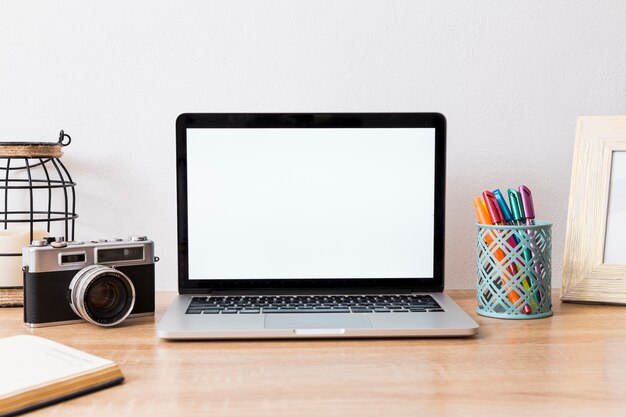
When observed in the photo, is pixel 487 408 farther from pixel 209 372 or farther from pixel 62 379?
pixel 62 379

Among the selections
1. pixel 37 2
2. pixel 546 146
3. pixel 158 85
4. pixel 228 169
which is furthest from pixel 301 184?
pixel 37 2

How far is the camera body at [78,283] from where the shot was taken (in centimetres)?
86

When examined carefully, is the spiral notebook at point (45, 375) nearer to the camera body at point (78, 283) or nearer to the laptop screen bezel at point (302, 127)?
the camera body at point (78, 283)

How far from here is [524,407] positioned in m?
0.59

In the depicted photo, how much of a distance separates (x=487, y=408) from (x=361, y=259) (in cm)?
45

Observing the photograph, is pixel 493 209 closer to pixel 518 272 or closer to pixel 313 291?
pixel 518 272

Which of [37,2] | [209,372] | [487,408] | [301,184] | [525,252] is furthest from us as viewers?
[37,2]

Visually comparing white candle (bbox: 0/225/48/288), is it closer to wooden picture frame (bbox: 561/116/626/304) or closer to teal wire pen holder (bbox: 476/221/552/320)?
teal wire pen holder (bbox: 476/221/552/320)

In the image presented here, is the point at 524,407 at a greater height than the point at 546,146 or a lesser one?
lesser

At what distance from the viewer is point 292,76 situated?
3.76ft

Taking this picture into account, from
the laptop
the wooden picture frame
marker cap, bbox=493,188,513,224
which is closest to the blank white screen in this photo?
the laptop

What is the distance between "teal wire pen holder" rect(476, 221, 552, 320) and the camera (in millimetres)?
922

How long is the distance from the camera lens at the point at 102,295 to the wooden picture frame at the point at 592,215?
0.65m

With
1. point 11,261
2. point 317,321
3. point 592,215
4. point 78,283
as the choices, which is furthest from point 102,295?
point 592,215
